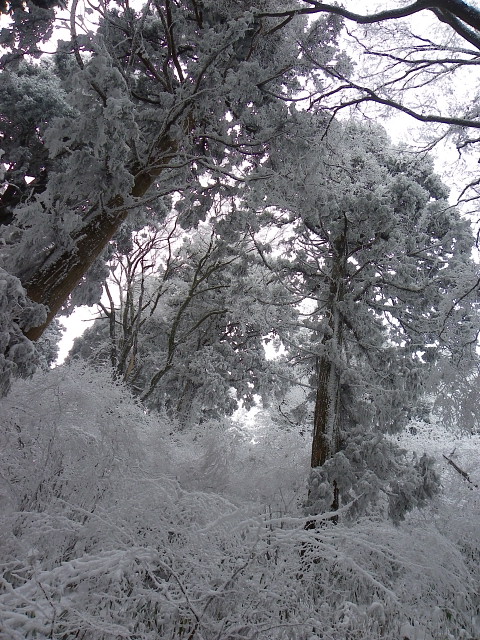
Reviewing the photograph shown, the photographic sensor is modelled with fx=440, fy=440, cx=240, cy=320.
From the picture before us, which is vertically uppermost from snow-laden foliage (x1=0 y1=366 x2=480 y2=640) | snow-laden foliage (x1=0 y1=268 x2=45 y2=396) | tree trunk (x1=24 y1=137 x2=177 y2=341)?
tree trunk (x1=24 y1=137 x2=177 y2=341)

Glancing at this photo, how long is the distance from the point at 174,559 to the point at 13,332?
2.35 m

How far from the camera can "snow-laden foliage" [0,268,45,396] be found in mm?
3678

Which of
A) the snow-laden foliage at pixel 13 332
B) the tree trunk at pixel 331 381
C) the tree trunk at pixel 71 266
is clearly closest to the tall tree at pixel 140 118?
the tree trunk at pixel 71 266

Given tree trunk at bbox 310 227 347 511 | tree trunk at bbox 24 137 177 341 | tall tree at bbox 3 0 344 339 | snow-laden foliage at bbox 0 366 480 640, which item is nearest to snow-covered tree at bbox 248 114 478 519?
tree trunk at bbox 310 227 347 511

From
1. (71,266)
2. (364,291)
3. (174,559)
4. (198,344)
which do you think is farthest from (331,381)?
(198,344)

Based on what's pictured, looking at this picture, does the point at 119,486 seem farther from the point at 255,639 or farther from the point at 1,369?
the point at 255,639

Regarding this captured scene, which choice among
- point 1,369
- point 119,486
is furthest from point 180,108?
point 119,486

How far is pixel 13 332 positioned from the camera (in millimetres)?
3799

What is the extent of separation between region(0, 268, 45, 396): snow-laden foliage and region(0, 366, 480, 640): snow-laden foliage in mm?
1018

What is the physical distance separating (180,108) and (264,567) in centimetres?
478

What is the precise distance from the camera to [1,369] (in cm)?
368

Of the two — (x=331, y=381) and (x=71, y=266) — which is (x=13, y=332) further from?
(x=331, y=381)

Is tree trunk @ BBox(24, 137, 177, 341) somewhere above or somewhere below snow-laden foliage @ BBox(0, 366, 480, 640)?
above

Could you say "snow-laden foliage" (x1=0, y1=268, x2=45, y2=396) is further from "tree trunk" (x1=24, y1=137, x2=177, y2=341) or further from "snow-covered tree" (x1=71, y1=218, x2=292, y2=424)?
"snow-covered tree" (x1=71, y1=218, x2=292, y2=424)
